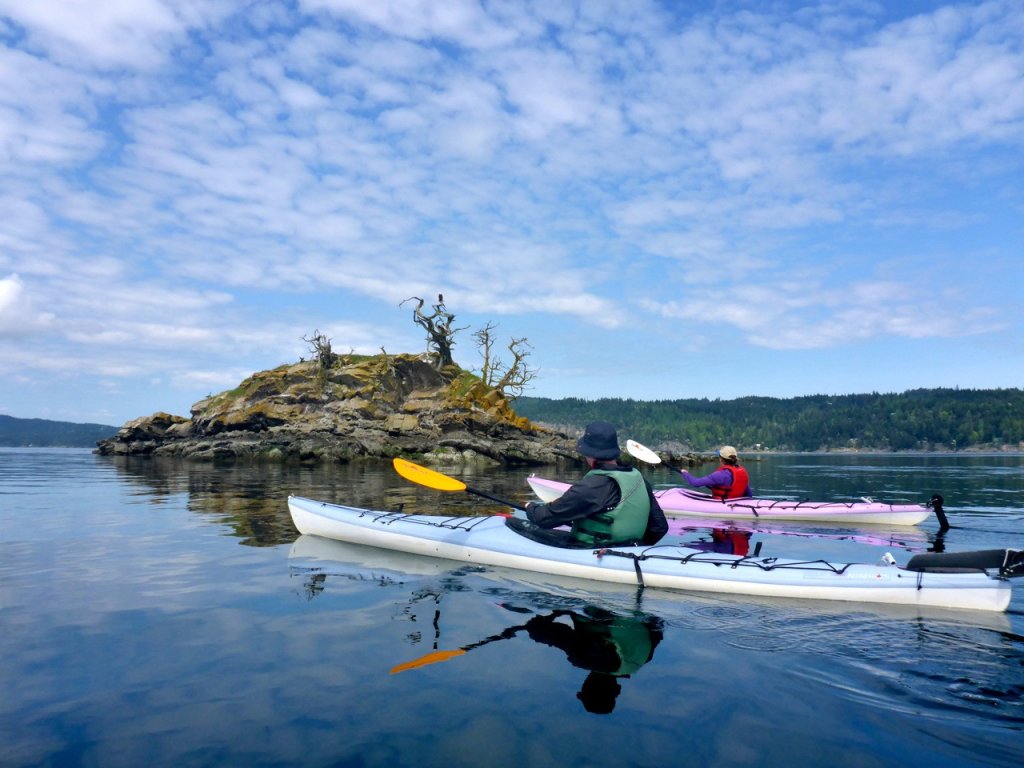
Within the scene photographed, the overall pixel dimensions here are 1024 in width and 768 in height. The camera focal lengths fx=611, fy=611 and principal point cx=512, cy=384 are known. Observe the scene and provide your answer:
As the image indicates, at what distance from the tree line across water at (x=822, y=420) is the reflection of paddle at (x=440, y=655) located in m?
120

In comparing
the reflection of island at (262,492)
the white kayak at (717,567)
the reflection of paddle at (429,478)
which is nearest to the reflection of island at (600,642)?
the white kayak at (717,567)

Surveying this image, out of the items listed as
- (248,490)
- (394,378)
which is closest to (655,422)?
(394,378)

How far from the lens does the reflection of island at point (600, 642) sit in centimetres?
459

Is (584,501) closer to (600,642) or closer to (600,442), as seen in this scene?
(600,442)

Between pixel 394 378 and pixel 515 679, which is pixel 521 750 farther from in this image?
pixel 394 378

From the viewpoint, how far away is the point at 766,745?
376 centimetres

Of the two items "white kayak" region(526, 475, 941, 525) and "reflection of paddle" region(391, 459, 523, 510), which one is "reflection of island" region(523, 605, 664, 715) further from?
"white kayak" region(526, 475, 941, 525)

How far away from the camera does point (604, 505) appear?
743cm

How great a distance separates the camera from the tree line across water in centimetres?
13225

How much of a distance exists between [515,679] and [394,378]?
148 feet

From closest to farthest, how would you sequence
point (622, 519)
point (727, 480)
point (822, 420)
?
point (622, 519), point (727, 480), point (822, 420)

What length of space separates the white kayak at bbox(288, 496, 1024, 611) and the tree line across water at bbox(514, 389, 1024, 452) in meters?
116

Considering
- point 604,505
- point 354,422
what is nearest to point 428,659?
point 604,505

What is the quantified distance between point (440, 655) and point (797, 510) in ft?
39.4
